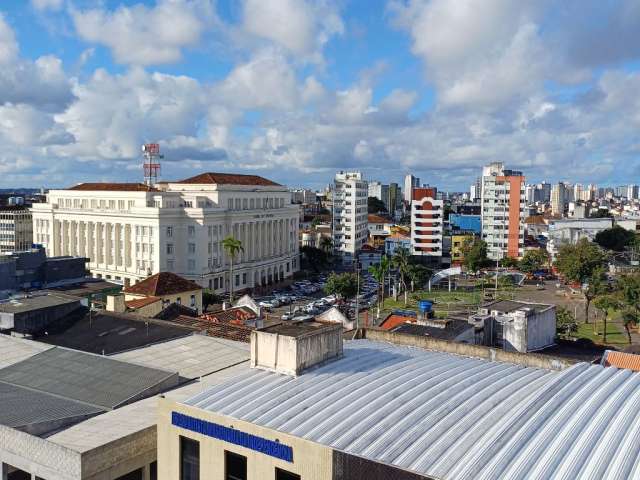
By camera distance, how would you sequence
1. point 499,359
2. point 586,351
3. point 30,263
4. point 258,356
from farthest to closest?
point 30,263 < point 586,351 < point 499,359 < point 258,356

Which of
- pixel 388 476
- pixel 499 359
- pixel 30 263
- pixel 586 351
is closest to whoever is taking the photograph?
pixel 388 476

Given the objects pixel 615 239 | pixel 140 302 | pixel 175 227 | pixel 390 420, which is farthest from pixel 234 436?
pixel 615 239

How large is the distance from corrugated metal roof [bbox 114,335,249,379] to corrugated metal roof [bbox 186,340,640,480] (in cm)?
728

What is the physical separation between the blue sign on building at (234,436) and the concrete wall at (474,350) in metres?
12.2

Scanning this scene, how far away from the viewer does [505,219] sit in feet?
424

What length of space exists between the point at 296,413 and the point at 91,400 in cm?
984

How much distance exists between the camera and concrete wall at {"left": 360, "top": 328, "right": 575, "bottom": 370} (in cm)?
2452

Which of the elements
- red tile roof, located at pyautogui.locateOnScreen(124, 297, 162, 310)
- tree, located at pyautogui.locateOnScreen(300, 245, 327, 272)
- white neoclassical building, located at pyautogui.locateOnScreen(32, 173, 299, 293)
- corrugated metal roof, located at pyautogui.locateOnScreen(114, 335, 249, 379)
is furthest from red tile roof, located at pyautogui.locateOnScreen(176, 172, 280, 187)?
corrugated metal roof, located at pyautogui.locateOnScreen(114, 335, 249, 379)

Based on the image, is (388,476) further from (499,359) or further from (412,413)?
(499,359)

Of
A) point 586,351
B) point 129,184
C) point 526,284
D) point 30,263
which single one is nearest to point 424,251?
point 526,284

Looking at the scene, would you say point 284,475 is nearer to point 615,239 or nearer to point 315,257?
point 315,257

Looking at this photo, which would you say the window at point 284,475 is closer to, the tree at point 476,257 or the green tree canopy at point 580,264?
the green tree canopy at point 580,264

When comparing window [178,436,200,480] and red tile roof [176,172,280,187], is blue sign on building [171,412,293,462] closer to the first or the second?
window [178,436,200,480]

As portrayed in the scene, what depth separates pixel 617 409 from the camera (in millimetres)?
17906
